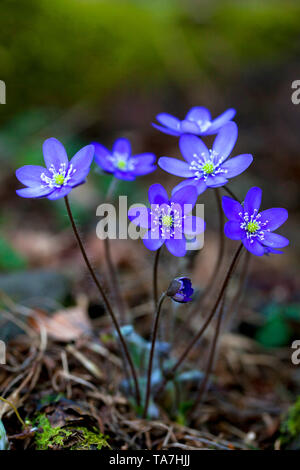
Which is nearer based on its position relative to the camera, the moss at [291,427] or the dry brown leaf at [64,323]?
the moss at [291,427]

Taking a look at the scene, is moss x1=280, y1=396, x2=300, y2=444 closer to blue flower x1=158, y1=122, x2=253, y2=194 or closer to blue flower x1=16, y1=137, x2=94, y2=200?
blue flower x1=158, y1=122, x2=253, y2=194

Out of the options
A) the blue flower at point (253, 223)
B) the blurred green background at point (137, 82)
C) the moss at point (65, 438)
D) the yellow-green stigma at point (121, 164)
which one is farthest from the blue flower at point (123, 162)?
the blurred green background at point (137, 82)

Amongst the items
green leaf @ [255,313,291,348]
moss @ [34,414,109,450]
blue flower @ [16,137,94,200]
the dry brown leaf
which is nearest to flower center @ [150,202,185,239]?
blue flower @ [16,137,94,200]

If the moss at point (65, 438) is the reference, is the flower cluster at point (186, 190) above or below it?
Result: above

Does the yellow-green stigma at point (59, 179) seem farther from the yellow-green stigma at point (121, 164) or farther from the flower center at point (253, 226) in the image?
the flower center at point (253, 226)

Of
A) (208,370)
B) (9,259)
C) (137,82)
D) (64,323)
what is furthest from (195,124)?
(137,82)
